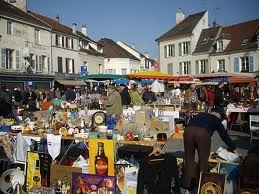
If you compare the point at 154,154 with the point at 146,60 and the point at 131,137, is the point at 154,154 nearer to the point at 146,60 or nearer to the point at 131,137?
the point at 131,137

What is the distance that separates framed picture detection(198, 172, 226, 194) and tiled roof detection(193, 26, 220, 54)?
1629 inches

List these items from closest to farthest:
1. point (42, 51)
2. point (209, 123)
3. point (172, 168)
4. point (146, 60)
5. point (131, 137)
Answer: point (172, 168)
point (209, 123)
point (131, 137)
point (42, 51)
point (146, 60)

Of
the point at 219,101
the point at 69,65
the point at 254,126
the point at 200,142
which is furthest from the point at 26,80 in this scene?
the point at 200,142

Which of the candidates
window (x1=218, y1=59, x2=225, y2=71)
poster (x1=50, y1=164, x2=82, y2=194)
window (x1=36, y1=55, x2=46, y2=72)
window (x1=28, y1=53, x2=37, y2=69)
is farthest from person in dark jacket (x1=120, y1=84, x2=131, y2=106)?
window (x1=218, y1=59, x2=225, y2=71)

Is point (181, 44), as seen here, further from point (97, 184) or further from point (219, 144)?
point (97, 184)

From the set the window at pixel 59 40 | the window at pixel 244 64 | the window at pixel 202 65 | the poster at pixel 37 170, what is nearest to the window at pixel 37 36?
the window at pixel 59 40

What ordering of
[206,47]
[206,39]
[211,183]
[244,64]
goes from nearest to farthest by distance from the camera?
[211,183], [244,64], [206,47], [206,39]

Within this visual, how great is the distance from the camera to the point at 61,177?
6.18 meters

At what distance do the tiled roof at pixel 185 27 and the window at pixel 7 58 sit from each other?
76.9ft

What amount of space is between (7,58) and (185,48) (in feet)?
78.5

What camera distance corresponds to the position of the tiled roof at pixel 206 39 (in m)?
46.1

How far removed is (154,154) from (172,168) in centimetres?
33

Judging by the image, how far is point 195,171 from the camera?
5.75 metres

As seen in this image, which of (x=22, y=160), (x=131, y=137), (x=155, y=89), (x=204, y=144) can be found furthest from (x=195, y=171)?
(x=155, y=89)
